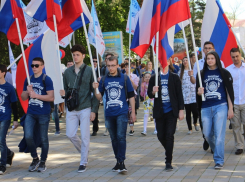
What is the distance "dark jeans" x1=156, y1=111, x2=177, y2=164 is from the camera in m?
6.88

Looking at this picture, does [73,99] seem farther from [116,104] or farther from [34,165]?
[34,165]

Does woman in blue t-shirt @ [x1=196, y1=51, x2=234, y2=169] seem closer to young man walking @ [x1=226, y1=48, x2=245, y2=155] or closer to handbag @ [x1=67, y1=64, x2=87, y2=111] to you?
young man walking @ [x1=226, y1=48, x2=245, y2=155]

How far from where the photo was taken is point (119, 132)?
6863 mm

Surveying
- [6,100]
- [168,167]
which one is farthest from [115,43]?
[168,167]

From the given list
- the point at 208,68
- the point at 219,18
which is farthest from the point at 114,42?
the point at 208,68

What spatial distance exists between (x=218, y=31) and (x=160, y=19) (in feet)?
5.43

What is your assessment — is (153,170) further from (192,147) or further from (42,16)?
(42,16)

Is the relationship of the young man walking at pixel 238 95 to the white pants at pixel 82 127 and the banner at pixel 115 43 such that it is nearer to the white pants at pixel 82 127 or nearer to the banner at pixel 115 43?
the white pants at pixel 82 127

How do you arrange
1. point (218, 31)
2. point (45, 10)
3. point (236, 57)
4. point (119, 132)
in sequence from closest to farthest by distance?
point (119, 132)
point (45, 10)
point (236, 57)
point (218, 31)

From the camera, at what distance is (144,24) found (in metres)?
7.77

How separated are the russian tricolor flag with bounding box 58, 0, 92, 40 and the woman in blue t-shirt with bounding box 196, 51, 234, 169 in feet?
8.59

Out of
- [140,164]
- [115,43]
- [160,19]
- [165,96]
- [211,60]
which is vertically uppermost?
[115,43]

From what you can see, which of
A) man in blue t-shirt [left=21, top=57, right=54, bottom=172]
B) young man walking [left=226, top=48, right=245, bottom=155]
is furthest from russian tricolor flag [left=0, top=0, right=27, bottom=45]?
young man walking [left=226, top=48, right=245, bottom=155]

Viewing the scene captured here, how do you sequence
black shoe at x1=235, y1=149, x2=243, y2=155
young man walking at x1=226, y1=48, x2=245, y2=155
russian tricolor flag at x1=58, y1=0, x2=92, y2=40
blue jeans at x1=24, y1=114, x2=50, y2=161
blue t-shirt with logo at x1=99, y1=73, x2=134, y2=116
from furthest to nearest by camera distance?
young man walking at x1=226, y1=48, x2=245, y2=155, black shoe at x1=235, y1=149, x2=243, y2=155, russian tricolor flag at x1=58, y1=0, x2=92, y2=40, blue jeans at x1=24, y1=114, x2=50, y2=161, blue t-shirt with logo at x1=99, y1=73, x2=134, y2=116
